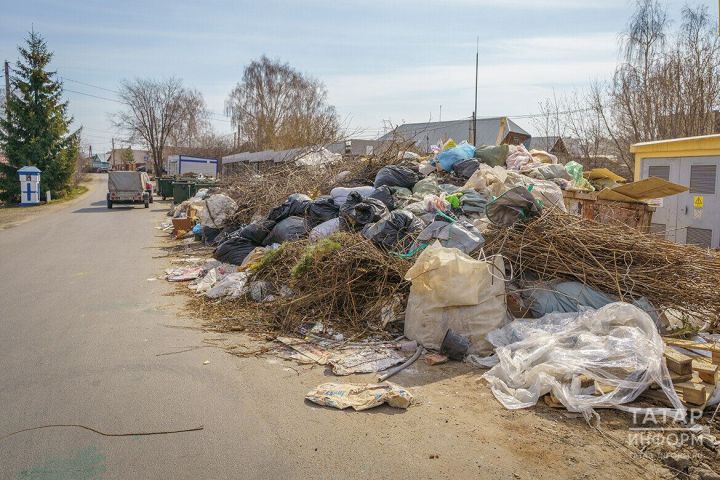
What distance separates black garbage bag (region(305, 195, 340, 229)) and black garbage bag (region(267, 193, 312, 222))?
0.77 feet

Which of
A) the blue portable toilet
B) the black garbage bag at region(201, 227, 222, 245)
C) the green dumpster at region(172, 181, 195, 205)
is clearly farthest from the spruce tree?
the black garbage bag at region(201, 227, 222, 245)

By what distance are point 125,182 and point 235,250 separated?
20411 mm

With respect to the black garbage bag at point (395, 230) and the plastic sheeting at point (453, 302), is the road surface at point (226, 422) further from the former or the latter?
the black garbage bag at point (395, 230)

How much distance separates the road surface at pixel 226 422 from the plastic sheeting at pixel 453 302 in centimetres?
48

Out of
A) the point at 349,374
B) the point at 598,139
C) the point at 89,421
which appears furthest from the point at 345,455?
the point at 598,139

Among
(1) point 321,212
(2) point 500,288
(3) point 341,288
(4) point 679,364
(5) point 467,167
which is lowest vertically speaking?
(4) point 679,364

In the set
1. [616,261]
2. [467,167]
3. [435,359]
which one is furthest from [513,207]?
[467,167]

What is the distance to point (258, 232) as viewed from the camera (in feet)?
31.7

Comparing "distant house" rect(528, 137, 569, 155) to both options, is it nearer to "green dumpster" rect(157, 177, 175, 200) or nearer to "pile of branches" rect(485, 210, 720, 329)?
"pile of branches" rect(485, 210, 720, 329)

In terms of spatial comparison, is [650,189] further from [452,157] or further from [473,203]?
[452,157]

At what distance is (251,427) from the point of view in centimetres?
375

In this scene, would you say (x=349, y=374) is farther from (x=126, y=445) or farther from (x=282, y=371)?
(x=126, y=445)

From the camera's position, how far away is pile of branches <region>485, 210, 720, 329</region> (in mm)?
5715

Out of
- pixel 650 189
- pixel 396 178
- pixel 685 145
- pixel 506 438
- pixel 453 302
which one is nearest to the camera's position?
pixel 506 438
